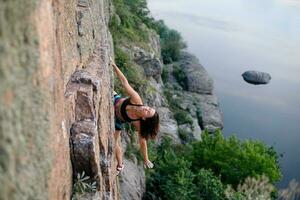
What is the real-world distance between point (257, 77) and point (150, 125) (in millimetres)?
42865

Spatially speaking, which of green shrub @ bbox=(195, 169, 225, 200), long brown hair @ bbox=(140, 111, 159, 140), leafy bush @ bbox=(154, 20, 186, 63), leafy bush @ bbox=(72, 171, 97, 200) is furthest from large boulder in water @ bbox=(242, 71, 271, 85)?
leafy bush @ bbox=(72, 171, 97, 200)

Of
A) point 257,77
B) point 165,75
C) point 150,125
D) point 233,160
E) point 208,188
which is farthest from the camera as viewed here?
point 257,77

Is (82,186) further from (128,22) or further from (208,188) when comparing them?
(128,22)

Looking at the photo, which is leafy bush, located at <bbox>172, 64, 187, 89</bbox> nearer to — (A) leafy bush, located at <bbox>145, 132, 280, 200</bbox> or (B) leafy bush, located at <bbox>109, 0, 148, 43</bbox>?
(B) leafy bush, located at <bbox>109, 0, 148, 43</bbox>

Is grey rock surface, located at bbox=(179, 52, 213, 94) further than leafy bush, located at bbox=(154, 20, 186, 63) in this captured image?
No

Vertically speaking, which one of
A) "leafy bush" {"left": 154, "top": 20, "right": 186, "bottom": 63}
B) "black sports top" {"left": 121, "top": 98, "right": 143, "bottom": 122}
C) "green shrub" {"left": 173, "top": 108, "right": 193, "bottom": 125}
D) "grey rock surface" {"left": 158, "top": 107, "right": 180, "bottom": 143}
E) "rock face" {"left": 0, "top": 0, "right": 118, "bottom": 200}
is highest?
"rock face" {"left": 0, "top": 0, "right": 118, "bottom": 200}

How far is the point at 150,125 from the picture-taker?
27.5 ft

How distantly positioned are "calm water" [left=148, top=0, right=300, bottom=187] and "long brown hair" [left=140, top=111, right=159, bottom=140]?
26580 millimetres

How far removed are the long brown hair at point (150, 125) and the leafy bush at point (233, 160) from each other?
16477 millimetres

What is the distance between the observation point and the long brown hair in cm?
837

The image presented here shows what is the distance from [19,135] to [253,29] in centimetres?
6274

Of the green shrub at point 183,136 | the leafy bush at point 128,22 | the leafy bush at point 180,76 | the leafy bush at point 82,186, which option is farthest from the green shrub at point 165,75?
the leafy bush at point 82,186

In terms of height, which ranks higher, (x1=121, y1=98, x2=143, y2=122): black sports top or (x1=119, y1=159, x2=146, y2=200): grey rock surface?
(x1=121, y1=98, x2=143, y2=122): black sports top

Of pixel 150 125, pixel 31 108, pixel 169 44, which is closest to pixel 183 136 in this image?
pixel 169 44
